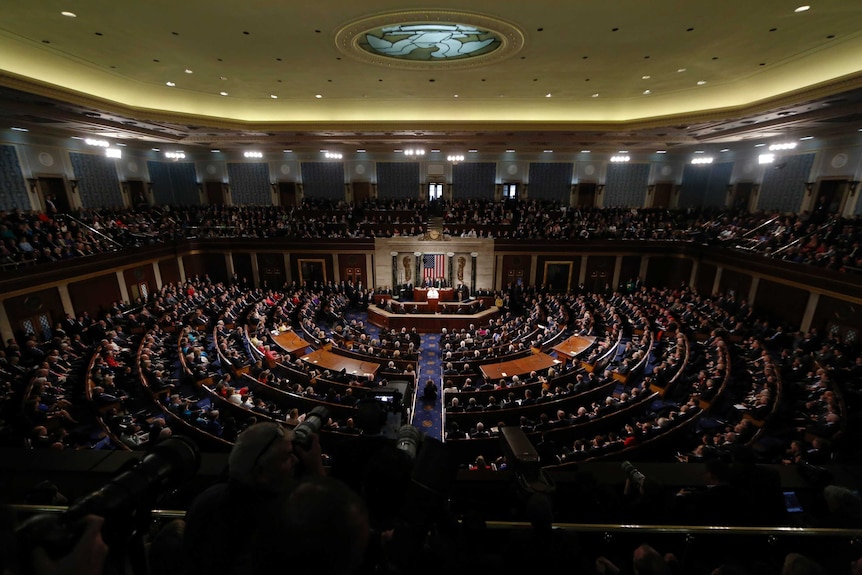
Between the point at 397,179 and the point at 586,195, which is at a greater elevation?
the point at 397,179

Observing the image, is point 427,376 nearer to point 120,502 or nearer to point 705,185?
point 120,502

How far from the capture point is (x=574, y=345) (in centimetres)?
1458

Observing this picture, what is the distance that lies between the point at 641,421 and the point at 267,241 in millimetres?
20186

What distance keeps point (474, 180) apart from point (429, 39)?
1552 cm

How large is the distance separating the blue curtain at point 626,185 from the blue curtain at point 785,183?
20.3 feet

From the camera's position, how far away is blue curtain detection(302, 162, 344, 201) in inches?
995

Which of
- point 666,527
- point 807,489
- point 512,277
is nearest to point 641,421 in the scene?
point 807,489

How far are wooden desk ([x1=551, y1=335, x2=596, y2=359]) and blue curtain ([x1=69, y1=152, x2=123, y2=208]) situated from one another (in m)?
23.7

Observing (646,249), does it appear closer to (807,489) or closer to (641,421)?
(641,421)

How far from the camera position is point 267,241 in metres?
22.0

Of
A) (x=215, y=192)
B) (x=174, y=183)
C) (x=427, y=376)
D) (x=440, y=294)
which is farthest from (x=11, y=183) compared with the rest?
(x=440, y=294)

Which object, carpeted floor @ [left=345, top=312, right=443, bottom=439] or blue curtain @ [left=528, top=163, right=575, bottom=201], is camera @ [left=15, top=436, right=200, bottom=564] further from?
blue curtain @ [left=528, top=163, right=575, bottom=201]

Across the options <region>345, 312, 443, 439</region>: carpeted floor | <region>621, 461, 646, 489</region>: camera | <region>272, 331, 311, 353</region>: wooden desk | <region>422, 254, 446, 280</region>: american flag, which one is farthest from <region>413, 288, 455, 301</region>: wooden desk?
<region>621, 461, 646, 489</region>: camera

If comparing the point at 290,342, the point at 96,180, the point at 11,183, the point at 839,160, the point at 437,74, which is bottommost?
the point at 290,342
